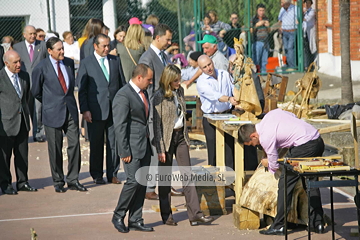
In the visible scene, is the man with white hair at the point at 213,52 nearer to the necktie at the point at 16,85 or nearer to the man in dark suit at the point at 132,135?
the necktie at the point at 16,85

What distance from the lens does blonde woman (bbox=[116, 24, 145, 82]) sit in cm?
1008

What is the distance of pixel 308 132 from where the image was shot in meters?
6.64

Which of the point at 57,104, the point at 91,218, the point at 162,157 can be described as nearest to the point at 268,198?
the point at 162,157

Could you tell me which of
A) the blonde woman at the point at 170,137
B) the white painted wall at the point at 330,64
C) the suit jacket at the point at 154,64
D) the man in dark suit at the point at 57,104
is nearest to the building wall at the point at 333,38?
the white painted wall at the point at 330,64

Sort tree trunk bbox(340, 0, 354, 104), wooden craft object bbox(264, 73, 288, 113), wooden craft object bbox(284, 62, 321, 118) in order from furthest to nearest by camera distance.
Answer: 1. tree trunk bbox(340, 0, 354, 104)
2. wooden craft object bbox(264, 73, 288, 113)
3. wooden craft object bbox(284, 62, 321, 118)

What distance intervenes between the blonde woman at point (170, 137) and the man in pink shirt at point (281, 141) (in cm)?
85

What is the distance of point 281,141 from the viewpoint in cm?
659

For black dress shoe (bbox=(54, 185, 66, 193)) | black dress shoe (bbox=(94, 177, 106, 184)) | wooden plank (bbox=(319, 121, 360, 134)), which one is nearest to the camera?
black dress shoe (bbox=(54, 185, 66, 193))

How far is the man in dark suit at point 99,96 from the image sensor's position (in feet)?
30.5

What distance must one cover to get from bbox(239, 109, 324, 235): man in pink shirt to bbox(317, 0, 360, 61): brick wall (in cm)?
1099

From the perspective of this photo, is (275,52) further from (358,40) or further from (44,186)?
(44,186)

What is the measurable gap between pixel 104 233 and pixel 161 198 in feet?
2.54

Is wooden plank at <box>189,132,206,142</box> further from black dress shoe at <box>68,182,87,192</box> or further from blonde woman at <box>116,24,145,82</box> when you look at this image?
black dress shoe at <box>68,182,87,192</box>

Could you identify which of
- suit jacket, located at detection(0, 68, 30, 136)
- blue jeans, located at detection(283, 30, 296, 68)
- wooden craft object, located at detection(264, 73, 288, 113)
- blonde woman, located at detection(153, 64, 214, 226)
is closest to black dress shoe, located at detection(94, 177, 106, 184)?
suit jacket, located at detection(0, 68, 30, 136)
